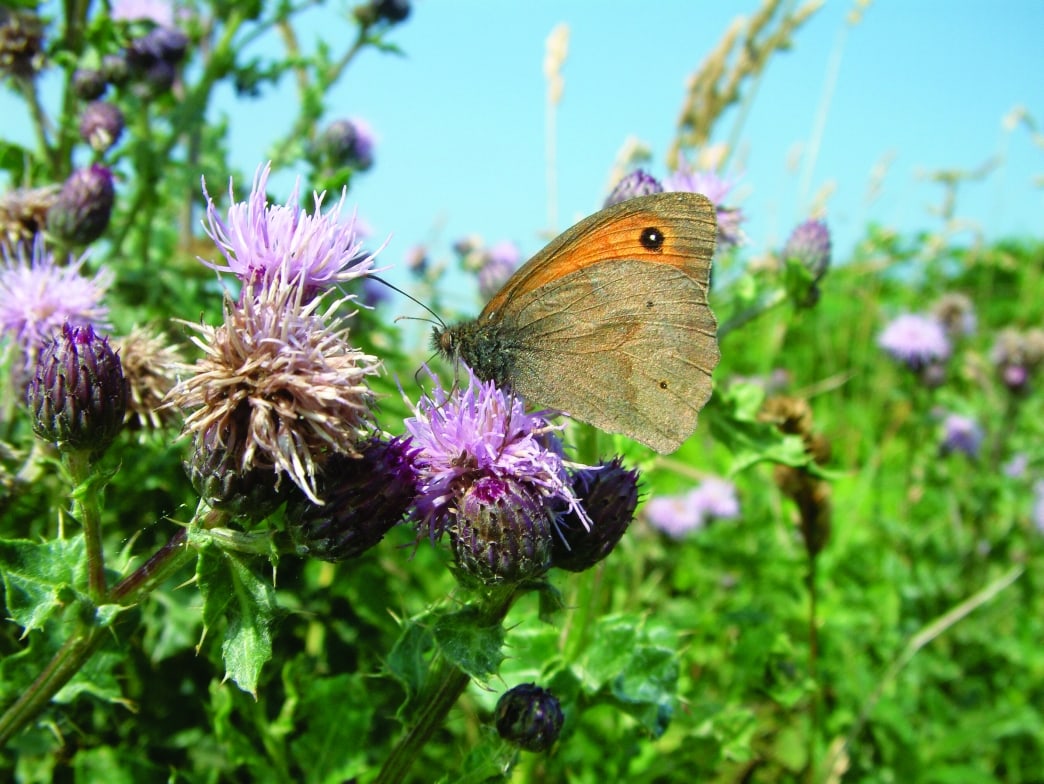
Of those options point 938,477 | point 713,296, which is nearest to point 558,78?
point 713,296

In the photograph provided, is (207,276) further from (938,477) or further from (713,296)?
(938,477)

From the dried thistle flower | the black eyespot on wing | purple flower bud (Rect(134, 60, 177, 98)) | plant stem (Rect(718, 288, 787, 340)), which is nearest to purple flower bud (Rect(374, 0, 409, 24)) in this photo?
purple flower bud (Rect(134, 60, 177, 98))

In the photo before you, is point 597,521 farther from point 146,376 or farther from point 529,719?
point 146,376

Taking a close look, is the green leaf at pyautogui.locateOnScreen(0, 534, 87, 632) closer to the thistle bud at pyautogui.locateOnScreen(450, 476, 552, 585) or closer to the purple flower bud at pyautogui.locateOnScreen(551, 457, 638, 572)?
the thistle bud at pyautogui.locateOnScreen(450, 476, 552, 585)

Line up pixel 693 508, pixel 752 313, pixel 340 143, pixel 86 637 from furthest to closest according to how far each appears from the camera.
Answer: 1. pixel 693 508
2. pixel 340 143
3. pixel 752 313
4. pixel 86 637

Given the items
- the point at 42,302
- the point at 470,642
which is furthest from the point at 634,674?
the point at 42,302

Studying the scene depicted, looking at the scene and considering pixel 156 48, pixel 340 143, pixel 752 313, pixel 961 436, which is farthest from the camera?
pixel 961 436

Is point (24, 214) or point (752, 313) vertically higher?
point (752, 313)

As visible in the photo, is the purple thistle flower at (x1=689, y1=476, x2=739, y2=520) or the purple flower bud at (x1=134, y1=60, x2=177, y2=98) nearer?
Answer: the purple flower bud at (x1=134, y1=60, x2=177, y2=98)
